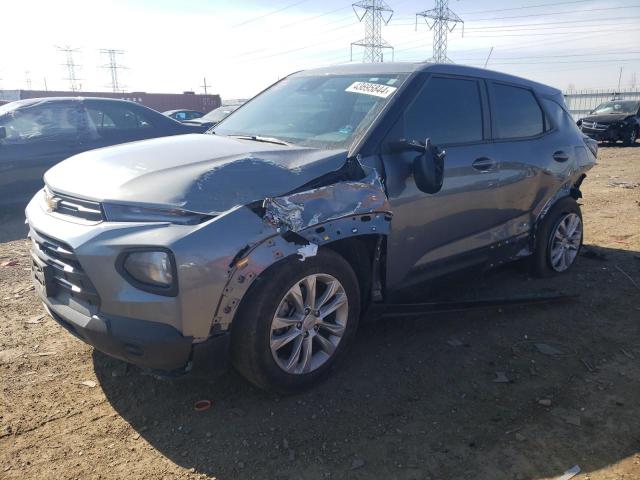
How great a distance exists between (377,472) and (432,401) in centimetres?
72

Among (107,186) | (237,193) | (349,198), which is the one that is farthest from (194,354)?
(349,198)

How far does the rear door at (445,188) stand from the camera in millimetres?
3400

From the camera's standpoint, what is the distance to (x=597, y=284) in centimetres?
503

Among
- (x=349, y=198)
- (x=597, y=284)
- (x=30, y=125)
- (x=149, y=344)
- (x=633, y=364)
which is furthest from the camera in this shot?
(x=30, y=125)

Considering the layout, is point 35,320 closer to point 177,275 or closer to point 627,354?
point 177,275

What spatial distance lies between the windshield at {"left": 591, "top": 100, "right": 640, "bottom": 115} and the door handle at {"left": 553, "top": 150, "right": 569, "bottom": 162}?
1739cm

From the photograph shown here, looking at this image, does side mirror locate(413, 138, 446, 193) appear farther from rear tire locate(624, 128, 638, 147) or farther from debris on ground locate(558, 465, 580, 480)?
rear tire locate(624, 128, 638, 147)

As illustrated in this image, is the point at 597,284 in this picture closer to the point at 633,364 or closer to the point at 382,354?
the point at 633,364

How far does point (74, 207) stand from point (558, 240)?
4.30m

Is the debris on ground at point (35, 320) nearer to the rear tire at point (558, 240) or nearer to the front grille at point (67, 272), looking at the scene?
the front grille at point (67, 272)

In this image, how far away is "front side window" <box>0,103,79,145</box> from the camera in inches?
300

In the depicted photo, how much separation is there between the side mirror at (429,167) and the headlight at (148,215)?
1.40 metres

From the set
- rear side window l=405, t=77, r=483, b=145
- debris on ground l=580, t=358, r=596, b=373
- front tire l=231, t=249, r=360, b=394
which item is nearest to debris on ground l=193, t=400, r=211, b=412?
front tire l=231, t=249, r=360, b=394

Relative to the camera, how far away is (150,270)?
250cm
